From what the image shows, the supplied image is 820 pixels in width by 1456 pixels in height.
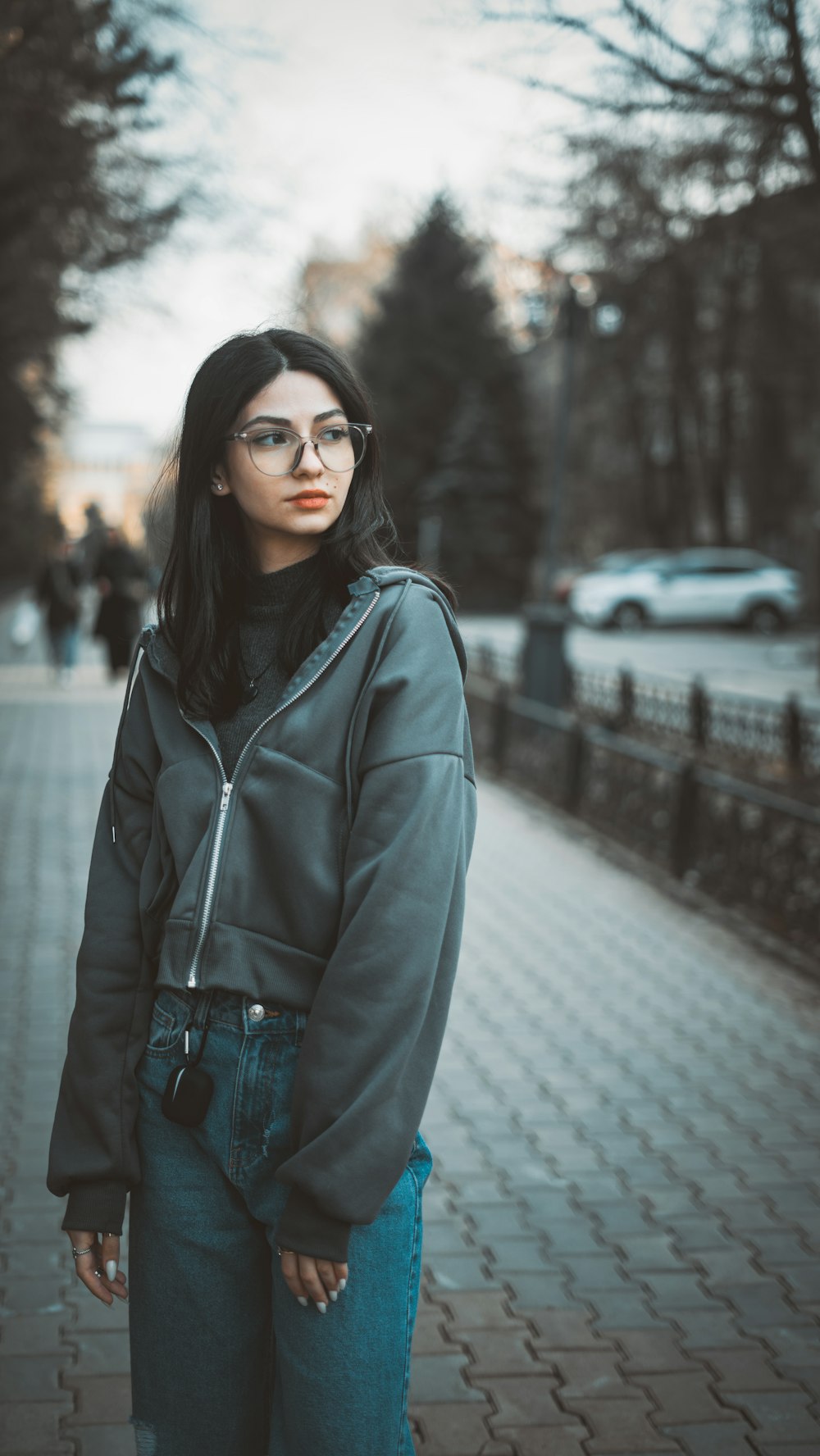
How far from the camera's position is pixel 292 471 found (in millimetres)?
1949

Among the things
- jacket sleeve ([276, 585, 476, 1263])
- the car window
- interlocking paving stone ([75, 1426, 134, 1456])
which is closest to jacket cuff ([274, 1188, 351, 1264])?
jacket sleeve ([276, 585, 476, 1263])

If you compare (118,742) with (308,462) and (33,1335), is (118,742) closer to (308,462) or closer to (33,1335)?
(308,462)

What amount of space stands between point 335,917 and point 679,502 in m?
44.0

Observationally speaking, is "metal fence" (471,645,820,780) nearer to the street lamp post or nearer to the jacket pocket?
the street lamp post

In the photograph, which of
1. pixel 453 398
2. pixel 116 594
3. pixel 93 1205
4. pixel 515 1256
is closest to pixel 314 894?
pixel 93 1205

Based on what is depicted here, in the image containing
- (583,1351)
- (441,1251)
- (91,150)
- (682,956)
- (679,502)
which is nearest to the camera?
(583,1351)

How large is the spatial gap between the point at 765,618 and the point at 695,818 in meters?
25.2

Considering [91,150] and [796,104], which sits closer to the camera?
[796,104]

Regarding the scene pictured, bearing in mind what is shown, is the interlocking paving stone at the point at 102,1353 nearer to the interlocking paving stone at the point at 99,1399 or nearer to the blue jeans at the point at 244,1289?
the interlocking paving stone at the point at 99,1399

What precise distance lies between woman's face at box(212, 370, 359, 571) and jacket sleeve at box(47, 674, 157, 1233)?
388mm

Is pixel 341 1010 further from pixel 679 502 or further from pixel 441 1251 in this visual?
pixel 679 502

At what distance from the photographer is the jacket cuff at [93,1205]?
1931 mm

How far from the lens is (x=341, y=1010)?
67.7 inches

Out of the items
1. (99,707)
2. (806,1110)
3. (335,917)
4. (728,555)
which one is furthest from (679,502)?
(335,917)
